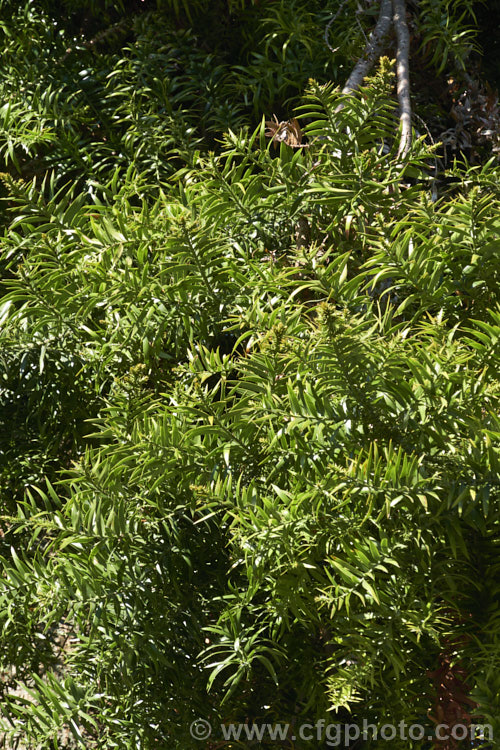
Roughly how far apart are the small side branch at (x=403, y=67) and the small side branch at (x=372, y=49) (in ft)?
0.08

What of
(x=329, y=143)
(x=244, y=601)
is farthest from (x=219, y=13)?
(x=244, y=601)

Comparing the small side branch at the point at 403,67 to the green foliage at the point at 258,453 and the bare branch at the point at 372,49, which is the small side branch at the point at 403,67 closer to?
the bare branch at the point at 372,49

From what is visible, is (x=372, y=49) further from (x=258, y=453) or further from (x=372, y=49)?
(x=258, y=453)

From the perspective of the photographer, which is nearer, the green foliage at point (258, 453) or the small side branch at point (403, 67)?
the green foliage at point (258, 453)

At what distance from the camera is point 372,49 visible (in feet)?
5.50

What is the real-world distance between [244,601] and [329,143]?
79cm

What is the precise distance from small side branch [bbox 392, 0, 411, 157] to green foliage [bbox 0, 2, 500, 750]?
217 mm

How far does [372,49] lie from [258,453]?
44.0 inches

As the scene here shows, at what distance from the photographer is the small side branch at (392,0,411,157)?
154 centimetres

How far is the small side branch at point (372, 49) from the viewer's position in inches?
64.0

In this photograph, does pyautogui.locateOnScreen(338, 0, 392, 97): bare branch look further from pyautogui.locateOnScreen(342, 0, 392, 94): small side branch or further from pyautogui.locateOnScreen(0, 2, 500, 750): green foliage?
pyautogui.locateOnScreen(0, 2, 500, 750): green foliage

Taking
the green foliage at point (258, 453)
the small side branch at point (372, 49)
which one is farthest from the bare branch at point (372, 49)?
the green foliage at point (258, 453)

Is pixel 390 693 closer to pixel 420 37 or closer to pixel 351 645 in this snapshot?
pixel 351 645

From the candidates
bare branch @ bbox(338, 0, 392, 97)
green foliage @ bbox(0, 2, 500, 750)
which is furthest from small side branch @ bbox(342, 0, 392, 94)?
green foliage @ bbox(0, 2, 500, 750)
